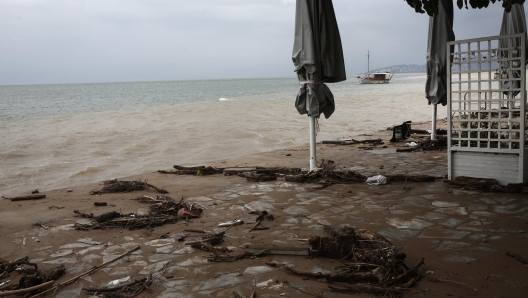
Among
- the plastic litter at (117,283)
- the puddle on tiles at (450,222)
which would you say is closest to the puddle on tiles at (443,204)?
the puddle on tiles at (450,222)

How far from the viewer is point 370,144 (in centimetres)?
1007

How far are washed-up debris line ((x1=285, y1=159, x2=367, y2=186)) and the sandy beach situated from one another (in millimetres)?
152

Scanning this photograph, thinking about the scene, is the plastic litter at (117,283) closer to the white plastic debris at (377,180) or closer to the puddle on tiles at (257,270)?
the puddle on tiles at (257,270)

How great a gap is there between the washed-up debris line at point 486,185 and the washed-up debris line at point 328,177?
4.04ft

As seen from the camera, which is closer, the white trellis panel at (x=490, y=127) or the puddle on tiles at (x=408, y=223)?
the puddle on tiles at (x=408, y=223)

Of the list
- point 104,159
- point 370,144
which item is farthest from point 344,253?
point 104,159

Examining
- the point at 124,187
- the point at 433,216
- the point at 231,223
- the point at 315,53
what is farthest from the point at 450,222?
the point at 124,187

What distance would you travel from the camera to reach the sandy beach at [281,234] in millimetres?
3068

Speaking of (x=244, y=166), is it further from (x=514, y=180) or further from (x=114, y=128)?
(x=114, y=128)

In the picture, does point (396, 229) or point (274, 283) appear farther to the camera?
point (396, 229)

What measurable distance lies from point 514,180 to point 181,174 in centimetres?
517

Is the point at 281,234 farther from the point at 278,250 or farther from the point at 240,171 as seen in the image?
the point at 240,171

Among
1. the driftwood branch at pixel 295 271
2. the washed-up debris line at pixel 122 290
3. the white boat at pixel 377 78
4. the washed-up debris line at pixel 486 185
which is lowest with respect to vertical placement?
the washed-up debris line at pixel 122 290

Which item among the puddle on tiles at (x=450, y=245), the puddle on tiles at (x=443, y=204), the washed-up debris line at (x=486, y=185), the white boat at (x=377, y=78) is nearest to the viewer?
the puddle on tiles at (x=450, y=245)
